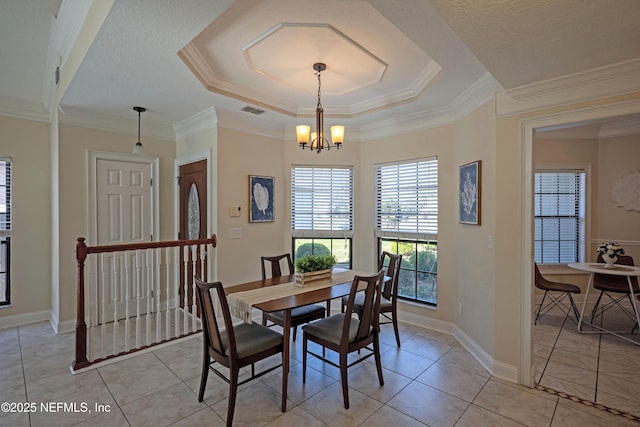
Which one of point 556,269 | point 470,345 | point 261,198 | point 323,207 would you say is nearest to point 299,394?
point 470,345

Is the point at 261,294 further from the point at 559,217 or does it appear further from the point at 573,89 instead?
the point at 559,217

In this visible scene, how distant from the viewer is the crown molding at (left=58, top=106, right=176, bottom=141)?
365 centimetres

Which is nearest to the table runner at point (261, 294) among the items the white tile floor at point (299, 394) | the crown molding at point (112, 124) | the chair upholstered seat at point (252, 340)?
the chair upholstered seat at point (252, 340)

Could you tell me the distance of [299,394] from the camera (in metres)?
2.48

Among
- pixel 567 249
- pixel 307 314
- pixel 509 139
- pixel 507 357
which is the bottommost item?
pixel 507 357

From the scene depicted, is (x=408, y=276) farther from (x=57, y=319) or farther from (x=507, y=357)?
(x=57, y=319)

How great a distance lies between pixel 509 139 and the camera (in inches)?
106

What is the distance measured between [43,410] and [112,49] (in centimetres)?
267

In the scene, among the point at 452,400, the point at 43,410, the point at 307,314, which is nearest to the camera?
the point at 43,410

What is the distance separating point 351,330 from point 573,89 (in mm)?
2530

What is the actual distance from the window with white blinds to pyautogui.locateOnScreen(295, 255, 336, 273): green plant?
12.0 feet

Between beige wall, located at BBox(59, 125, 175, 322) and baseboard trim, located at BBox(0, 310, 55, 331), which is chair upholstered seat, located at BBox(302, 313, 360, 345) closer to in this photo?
beige wall, located at BBox(59, 125, 175, 322)

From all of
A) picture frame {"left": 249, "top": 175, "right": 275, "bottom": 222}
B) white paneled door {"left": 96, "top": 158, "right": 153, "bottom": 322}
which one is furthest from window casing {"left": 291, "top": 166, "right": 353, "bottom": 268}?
white paneled door {"left": 96, "top": 158, "right": 153, "bottom": 322}

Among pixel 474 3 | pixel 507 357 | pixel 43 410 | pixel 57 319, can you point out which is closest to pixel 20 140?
pixel 57 319
